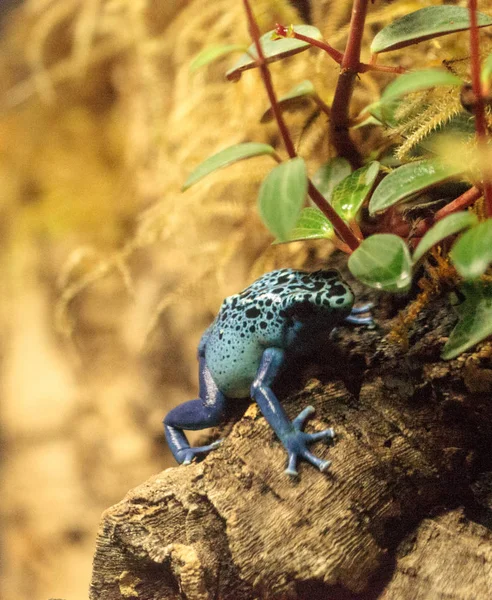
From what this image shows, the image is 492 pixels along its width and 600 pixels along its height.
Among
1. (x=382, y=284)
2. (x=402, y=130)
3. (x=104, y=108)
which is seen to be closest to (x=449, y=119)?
(x=402, y=130)

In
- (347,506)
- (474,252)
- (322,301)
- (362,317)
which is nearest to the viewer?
(474,252)

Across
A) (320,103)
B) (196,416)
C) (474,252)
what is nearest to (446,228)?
(474,252)

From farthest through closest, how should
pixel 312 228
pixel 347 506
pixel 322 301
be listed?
pixel 322 301
pixel 312 228
pixel 347 506

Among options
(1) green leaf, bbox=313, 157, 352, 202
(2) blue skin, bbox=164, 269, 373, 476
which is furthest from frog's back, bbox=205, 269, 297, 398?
(1) green leaf, bbox=313, 157, 352, 202

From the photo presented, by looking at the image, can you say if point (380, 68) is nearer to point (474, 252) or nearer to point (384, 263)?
point (384, 263)

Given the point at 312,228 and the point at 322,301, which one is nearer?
the point at 312,228

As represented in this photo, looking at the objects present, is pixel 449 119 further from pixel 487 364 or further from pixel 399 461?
pixel 399 461
